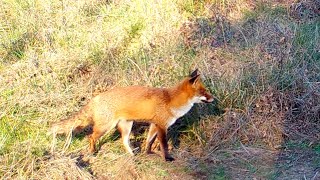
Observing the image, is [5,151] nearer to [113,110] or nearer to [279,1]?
[113,110]

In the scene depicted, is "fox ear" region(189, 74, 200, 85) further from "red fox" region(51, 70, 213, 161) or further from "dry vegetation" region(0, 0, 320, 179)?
"dry vegetation" region(0, 0, 320, 179)

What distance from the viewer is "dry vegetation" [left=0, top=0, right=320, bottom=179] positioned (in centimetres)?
542

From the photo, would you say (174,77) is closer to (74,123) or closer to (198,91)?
(198,91)

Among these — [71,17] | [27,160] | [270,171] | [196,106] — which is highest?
[71,17]

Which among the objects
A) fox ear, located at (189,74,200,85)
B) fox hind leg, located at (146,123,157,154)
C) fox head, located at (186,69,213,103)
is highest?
fox ear, located at (189,74,200,85)

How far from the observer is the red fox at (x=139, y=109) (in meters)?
5.52

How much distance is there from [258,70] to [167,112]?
146cm

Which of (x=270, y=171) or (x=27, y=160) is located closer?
(x=27, y=160)

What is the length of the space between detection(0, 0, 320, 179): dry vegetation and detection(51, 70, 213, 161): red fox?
24 cm

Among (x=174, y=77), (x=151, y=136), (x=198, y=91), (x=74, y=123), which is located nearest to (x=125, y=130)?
(x=151, y=136)

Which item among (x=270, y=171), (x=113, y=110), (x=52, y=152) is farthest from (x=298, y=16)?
(x=52, y=152)

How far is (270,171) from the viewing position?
213 inches

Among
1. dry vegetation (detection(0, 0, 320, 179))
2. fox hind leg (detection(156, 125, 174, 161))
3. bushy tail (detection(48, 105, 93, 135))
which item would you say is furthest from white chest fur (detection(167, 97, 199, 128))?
bushy tail (detection(48, 105, 93, 135))

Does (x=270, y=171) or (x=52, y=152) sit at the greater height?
(x=52, y=152)
